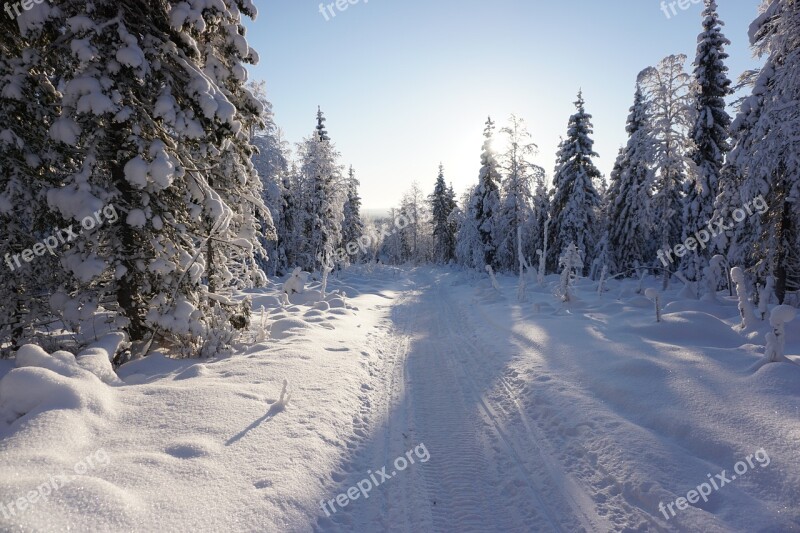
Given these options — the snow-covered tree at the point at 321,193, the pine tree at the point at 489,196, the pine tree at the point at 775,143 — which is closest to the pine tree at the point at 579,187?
the pine tree at the point at 489,196

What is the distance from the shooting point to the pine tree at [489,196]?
30.9 m

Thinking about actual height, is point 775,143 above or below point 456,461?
above

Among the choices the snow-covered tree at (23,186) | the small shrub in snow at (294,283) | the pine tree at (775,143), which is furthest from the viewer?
the small shrub in snow at (294,283)

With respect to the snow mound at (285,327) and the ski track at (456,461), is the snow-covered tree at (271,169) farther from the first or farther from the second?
the ski track at (456,461)

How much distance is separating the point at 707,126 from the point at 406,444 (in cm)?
2291

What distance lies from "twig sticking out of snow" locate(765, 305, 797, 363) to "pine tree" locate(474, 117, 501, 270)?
24973mm

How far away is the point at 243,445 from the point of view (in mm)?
4309

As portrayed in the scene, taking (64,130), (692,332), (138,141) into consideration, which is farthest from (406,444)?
(692,332)

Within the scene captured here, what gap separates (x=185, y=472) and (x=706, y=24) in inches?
1060

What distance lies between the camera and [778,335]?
237 inches

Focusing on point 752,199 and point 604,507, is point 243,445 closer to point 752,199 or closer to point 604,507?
point 604,507

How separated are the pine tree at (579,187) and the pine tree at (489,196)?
17.6 feet

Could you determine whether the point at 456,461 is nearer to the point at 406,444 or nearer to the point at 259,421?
the point at 406,444

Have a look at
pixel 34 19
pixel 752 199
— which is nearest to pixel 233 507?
pixel 34 19
